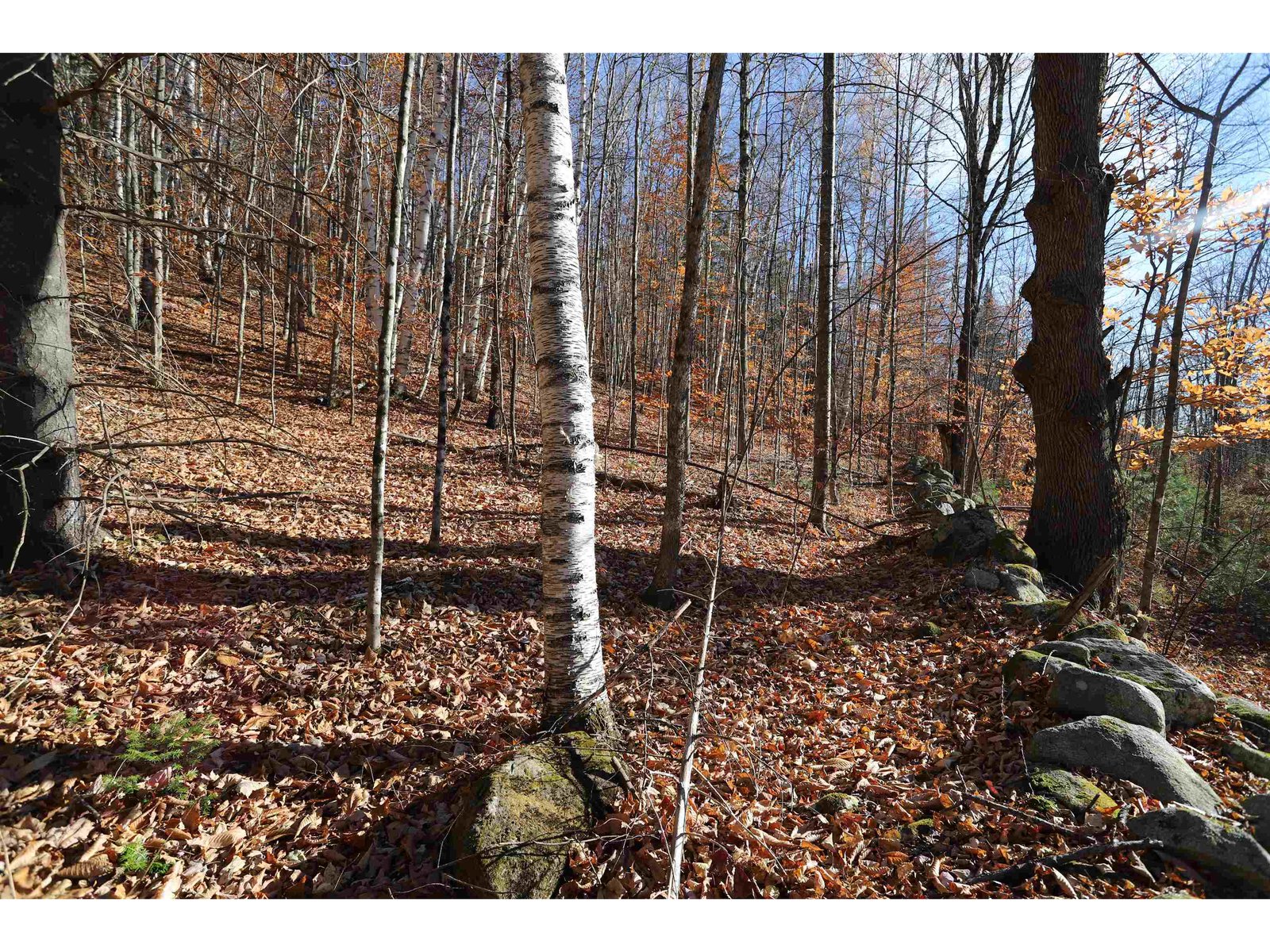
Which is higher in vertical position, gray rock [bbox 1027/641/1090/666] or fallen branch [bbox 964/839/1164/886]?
gray rock [bbox 1027/641/1090/666]

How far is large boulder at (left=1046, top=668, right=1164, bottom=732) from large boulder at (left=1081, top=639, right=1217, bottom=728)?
197mm

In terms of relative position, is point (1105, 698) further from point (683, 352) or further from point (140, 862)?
point (140, 862)

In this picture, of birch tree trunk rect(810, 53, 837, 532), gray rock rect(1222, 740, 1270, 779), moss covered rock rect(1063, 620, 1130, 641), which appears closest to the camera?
gray rock rect(1222, 740, 1270, 779)

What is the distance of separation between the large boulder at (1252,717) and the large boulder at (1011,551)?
6.73 feet

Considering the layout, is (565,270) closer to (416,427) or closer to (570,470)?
(570,470)

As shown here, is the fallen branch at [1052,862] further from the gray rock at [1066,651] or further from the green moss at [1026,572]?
the green moss at [1026,572]

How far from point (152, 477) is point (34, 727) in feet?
11.8

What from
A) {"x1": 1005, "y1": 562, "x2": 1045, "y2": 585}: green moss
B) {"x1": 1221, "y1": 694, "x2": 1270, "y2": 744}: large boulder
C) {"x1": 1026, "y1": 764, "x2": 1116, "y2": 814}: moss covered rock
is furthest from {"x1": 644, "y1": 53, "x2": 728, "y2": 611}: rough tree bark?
{"x1": 1221, "y1": 694, "x2": 1270, "y2": 744}: large boulder

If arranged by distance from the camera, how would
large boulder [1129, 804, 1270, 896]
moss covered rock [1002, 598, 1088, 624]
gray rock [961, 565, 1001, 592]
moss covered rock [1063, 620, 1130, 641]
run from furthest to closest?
gray rock [961, 565, 1001, 592] < moss covered rock [1002, 598, 1088, 624] < moss covered rock [1063, 620, 1130, 641] < large boulder [1129, 804, 1270, 896]

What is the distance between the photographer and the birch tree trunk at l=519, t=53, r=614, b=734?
255 centimetres

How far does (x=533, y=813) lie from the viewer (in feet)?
7.49

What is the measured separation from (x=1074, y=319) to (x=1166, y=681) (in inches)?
134

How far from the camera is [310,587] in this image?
4.20 metres

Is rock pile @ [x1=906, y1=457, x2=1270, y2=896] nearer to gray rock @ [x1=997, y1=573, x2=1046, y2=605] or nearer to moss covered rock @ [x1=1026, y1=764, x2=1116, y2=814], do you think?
moss covered rock @ [x1=1026, y1=764, x2=1116, y2=814]
